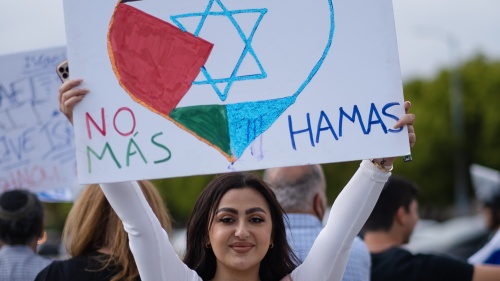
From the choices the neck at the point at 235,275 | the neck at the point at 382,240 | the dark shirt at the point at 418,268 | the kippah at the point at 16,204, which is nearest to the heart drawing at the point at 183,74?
the neck at the point at 235,275

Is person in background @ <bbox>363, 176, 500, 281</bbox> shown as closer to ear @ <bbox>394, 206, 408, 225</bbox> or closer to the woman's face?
ear @ <bbox>394, 206, 408, 225</bbox>

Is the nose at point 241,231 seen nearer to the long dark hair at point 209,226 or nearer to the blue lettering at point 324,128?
the long dark hair at point 209,226

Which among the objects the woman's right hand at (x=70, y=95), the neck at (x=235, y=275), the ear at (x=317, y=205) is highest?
the woman's right hand at (x=70, y=95)

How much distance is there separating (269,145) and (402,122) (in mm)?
437

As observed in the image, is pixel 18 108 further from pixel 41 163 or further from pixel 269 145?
pixel 269 145

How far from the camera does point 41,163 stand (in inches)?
203

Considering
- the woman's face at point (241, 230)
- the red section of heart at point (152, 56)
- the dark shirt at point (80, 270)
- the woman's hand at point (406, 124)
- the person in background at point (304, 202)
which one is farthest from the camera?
the person in background at point (304, 202)

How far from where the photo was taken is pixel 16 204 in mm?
4531

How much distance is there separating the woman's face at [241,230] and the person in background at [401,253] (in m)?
1.47

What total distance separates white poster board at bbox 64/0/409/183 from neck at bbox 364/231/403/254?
207 cm

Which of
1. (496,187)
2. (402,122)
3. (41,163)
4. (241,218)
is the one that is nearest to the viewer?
(402,122)

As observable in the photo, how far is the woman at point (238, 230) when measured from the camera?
9.92ft

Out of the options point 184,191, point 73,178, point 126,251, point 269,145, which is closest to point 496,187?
point 73,178

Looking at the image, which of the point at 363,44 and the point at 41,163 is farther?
the point at 41,163
